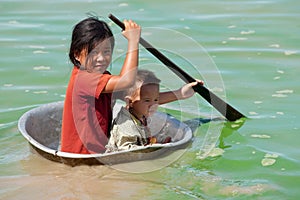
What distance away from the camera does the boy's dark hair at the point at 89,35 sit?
3833mm

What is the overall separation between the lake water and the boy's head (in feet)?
1.17

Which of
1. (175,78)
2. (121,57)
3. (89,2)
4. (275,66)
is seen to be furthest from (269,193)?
(89,2)

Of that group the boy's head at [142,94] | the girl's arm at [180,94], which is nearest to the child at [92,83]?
the boy's head at [142,94]

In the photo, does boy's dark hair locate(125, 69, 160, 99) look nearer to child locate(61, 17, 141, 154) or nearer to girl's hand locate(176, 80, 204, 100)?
child locate(61, 17, 141, 154)

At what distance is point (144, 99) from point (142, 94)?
0.13 feet

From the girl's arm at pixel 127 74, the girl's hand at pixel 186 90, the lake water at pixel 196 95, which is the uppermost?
the girl's arm at pixel 127 74

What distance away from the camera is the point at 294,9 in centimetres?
773

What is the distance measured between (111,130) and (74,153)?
0.92 feet

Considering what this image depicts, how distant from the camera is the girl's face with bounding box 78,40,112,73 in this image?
3.85 metres

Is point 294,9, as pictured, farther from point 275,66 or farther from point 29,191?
point 29,191

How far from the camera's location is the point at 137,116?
13.4 feet

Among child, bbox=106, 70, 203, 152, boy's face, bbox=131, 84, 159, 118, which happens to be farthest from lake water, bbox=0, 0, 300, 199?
boy's face, bbox=131, 84, 159, 118

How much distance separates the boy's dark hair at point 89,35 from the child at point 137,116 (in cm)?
35

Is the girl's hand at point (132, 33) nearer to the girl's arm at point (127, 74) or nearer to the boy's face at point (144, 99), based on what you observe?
the girl's arm at point (127, 74)
